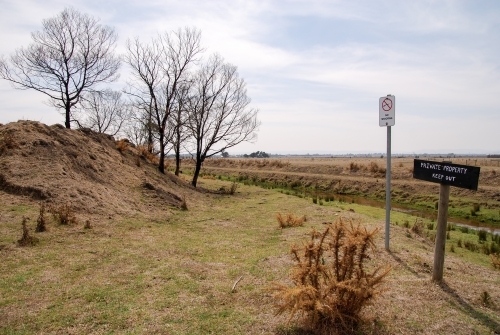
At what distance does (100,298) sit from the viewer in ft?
16.2

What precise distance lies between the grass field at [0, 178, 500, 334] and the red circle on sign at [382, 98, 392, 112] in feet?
9.94

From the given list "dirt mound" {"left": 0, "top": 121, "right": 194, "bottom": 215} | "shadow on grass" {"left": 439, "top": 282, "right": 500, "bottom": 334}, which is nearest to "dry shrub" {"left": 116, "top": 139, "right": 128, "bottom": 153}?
"dirt mound" {"left": 0, "top": 121, "right": 194, "bottom": 215}

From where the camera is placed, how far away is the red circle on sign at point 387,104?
6984 mm

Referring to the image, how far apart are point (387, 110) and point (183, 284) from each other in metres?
5.25

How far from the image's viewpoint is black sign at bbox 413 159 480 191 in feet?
15.9

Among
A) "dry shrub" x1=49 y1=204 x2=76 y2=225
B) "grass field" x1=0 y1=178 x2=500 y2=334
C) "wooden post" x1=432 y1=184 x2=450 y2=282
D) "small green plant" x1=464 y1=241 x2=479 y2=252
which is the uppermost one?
"wooden post" x1=432 y1=184 x2=450 y2=282

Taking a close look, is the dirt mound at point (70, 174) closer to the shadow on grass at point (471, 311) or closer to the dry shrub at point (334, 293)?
the dry shrub at point (334, 293)

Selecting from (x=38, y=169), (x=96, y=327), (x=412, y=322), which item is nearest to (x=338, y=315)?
(x=412, y=322)

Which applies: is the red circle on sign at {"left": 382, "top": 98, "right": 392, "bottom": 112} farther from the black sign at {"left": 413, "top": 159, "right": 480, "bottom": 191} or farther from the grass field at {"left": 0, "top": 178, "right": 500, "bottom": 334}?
the grass field at {"left": 0, "top": 178, "right": 500, "bottom": 334}

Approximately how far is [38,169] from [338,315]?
10.6 metres

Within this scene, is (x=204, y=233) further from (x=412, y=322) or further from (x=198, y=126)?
(x=198, y=126)

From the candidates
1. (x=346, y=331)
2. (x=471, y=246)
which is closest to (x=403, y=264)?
(x=346, y=331)

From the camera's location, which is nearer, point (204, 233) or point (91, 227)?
point (91, 227)

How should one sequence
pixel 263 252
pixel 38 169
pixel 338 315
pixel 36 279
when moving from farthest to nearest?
pixel 38 169, pixel 263 252, pixel 36 279, pixel 338 315
